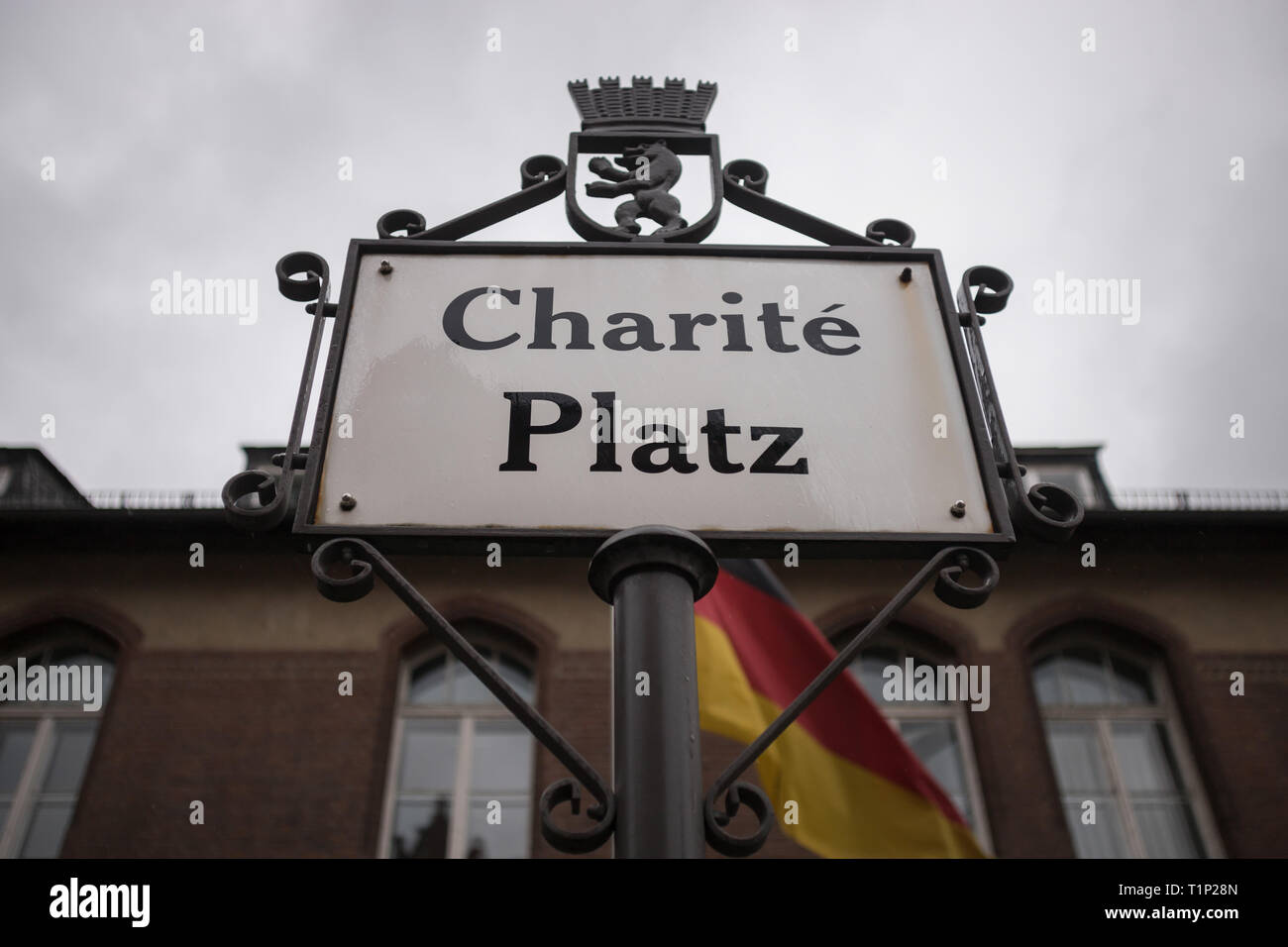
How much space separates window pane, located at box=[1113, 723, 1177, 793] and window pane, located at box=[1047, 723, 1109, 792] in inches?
8.1

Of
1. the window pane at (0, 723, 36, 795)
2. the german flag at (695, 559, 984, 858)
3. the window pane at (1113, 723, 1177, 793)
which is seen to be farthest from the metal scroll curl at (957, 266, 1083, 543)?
the window pane at (0, 723, 36, 795)

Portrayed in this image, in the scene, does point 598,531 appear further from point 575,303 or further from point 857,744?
point 857,744

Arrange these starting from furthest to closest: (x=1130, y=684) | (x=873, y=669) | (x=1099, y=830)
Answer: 1. (x=873, y=669)
2. (x=1130, y=684)
3. (x=1099, y=830)

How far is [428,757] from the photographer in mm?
8945

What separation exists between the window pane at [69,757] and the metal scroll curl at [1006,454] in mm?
9075

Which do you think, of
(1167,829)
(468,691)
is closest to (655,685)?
(468,691)

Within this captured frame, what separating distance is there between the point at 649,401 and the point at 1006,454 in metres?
0.56

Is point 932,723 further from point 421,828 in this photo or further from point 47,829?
point 47,829

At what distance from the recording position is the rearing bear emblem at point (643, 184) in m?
1.96

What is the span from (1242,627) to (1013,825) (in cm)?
320

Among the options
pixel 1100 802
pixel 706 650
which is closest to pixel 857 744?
pixel 706 650

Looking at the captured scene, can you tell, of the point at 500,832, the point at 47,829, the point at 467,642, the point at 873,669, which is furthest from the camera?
the point at 873,669

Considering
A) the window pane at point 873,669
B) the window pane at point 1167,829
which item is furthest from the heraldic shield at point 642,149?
the window pane at point 1167,829

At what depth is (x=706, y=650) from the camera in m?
5.64
